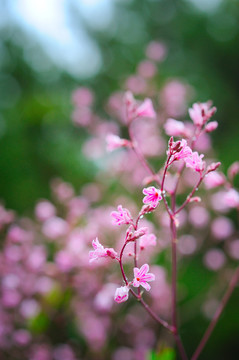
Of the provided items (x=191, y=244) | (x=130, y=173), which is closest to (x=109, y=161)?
(x=130, y=173)

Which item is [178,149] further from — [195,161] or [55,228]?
[55,228]

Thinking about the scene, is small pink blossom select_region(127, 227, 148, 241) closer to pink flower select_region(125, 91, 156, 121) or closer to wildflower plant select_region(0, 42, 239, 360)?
wildflower plant select_region(0, 42, 239, 360)

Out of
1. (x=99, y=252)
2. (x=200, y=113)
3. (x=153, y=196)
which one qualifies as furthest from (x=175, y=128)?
(x=99, y=252)

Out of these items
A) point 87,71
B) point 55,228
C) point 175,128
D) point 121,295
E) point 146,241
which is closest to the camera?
point 121,295

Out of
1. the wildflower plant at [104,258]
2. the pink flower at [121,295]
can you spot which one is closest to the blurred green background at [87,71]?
the wildflower plant at [104,258]

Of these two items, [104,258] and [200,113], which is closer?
[200,113]

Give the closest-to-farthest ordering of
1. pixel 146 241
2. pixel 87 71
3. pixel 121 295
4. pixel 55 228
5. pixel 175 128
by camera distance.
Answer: pixel 121 295 < pixel 146 241 < pixel 175 128 < pixel 55 228 < pixel 87 71

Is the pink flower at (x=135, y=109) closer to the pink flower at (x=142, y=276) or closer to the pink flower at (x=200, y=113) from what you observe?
the pink flower at (x=200, y=113)

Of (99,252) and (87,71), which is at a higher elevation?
(87,71)

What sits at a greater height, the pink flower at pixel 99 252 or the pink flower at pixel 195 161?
the pink flower at pixel 195 161

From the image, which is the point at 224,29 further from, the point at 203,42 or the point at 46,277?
the point at 46,277
